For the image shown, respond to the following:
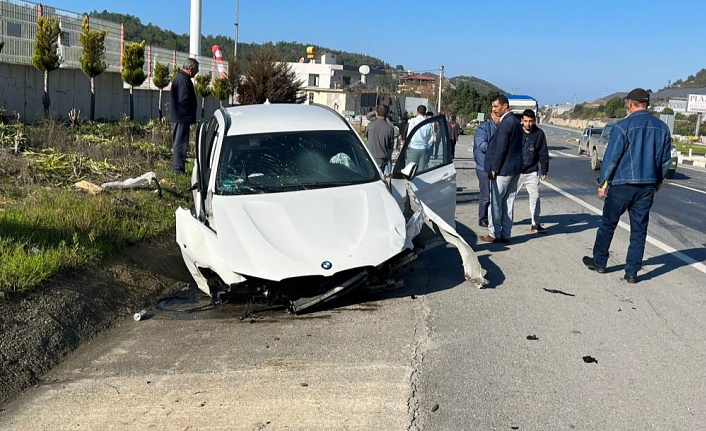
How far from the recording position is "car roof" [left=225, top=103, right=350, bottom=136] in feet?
24.0

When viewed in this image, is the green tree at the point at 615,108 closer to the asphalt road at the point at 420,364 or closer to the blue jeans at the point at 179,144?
the blue jeans at the point at 179,144

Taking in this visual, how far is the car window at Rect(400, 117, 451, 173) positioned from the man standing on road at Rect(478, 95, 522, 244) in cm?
69

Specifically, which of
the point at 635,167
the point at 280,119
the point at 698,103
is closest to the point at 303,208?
the point at 280,119

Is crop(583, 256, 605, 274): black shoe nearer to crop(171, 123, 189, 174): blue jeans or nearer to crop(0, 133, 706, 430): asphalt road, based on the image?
crop(0, 133, 706, 430): asphalt road

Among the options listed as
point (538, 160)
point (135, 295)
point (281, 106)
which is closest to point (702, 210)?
point (538, 160)

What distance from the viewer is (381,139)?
11195 mm

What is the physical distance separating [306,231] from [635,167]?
3.53 m

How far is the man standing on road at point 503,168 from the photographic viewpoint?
8633 mm

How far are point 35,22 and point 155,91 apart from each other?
7898 mm

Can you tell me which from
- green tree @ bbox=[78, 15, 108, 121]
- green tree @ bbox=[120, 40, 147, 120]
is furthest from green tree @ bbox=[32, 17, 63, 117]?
green tree @ bbox=[120, 40, 147, 120]

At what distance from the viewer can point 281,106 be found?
8.21m

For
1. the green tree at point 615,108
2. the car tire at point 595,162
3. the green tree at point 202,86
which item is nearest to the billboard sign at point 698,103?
the car tire at point 595,162

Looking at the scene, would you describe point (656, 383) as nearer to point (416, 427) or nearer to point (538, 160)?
point (416, 427)

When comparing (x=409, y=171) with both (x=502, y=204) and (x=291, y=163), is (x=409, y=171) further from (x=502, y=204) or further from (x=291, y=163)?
(x=502, y=204)
